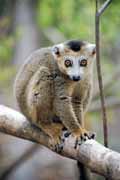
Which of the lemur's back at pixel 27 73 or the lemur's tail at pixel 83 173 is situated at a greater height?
the lemur's back at pixel 27 73

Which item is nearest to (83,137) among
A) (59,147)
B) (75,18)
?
(59,147)

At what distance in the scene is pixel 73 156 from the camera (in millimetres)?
3932

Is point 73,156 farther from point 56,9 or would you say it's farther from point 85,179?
point 56,9

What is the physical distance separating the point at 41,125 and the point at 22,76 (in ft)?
1.53

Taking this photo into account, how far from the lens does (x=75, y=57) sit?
4.60m

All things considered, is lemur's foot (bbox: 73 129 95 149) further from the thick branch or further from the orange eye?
the orange eye

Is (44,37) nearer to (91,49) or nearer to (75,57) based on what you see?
→ (91,49)

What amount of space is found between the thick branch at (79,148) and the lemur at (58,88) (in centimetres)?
8

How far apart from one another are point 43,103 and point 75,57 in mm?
485

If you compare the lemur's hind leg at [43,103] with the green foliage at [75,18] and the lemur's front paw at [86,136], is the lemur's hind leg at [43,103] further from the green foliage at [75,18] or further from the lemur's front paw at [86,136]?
the green foliage at [75,18]

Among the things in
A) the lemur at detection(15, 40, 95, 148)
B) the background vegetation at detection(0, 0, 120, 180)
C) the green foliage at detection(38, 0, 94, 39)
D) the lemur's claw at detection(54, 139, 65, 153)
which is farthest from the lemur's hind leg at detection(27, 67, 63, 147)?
the green foliage at detection(38, 0, 94, 39)

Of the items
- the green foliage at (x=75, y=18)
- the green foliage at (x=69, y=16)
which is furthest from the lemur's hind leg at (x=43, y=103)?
the green foliage at (x=69, y=16)

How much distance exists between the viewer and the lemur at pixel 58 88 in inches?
173

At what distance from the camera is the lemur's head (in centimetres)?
451
